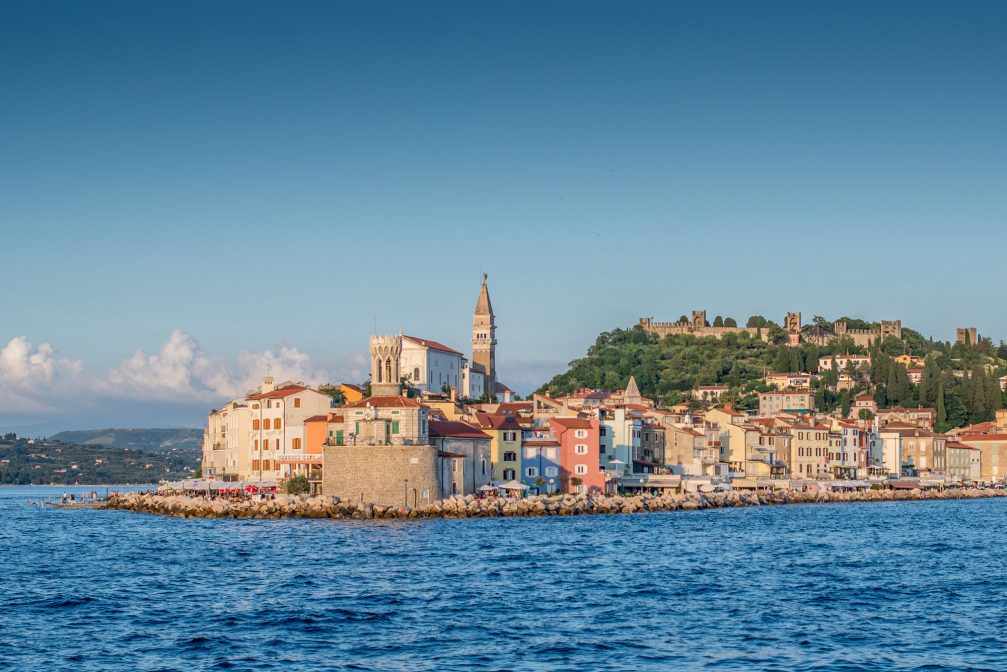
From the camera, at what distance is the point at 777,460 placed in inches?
3910

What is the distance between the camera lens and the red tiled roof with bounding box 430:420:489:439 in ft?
216

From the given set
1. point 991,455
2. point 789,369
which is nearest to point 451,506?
point 991,455

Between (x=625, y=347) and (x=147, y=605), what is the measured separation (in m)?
144

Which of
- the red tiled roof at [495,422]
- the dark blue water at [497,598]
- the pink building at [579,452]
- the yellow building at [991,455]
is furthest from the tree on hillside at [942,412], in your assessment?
the dark blue water at [497,598]

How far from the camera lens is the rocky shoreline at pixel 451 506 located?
5878cm

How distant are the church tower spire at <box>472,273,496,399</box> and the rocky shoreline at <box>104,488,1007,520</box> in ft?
130

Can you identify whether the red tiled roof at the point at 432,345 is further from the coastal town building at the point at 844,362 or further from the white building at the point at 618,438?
the coastal town building at the point at 844,362

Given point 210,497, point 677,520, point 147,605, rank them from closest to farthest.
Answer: point 147,605 < point 677,520 < point 210,497

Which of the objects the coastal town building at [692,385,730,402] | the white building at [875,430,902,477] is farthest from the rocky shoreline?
the coastal town building at [692,385,730,402]

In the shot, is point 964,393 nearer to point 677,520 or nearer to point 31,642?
point 677,520

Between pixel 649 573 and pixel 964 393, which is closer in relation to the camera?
pixel 649 573

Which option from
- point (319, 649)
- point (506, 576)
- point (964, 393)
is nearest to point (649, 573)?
point (506, 576)

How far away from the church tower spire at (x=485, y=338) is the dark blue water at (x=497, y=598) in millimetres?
62446

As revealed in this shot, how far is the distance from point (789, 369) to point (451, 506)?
11386cm
